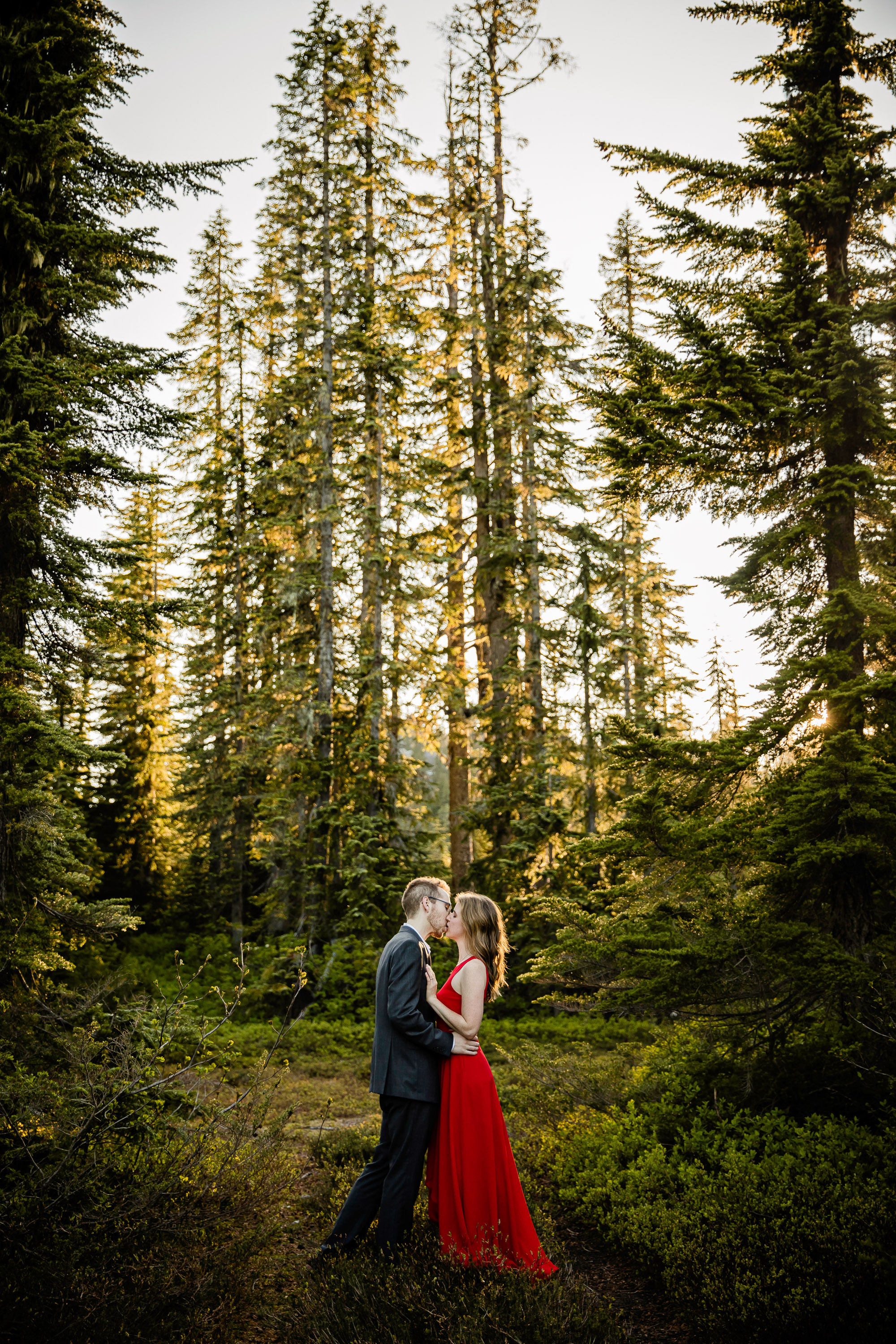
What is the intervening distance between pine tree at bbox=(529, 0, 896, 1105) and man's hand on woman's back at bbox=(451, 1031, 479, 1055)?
56.1 inches

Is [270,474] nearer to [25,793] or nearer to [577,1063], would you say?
[25,793]

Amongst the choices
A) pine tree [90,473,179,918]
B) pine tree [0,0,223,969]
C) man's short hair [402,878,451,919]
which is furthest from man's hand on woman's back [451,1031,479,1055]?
pine tree [90,473,179,918]

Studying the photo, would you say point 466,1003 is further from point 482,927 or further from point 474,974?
point 482,927

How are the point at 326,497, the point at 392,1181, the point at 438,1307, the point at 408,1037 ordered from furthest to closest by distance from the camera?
the point at 326,497
the point at 408,1037
the point at 392,1181
the point at 438,1307

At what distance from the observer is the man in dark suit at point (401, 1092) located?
4375mm

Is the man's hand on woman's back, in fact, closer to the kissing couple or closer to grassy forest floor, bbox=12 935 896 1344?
the kissing couple

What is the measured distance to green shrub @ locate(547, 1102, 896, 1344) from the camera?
13.0 ft

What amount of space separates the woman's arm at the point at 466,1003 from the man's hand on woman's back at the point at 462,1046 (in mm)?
18

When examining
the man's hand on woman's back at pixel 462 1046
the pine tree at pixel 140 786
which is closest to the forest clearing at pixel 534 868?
the man's hand on woman's back at pixel 462 1046

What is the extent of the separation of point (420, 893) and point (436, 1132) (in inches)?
55.4

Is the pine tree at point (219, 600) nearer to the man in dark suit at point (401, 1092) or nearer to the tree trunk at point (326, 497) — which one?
the tree trunk at point (326, 497)


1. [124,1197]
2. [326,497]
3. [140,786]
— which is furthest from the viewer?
[140,786]

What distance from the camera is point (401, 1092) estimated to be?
445cm

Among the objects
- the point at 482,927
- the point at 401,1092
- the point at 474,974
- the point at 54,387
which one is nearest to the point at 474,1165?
the point at 401,1092
